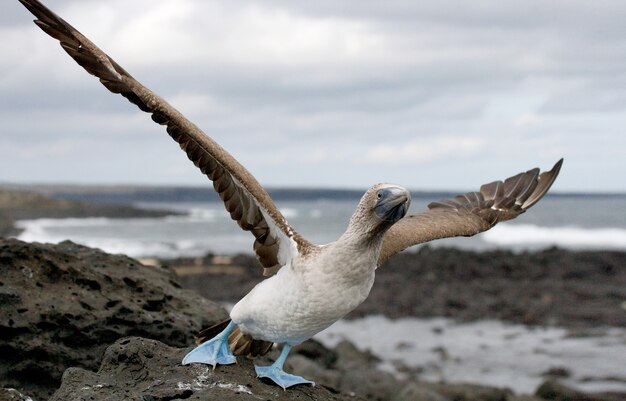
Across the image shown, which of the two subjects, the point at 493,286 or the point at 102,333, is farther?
the point at 493,286

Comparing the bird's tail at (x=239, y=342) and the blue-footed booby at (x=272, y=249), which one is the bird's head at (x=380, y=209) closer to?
the blue-footed booby at (x=272, y=249)

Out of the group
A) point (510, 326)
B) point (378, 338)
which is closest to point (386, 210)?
point (378, 338)

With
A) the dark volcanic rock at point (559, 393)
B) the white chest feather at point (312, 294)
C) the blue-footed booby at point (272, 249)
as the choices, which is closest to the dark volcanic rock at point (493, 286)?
the dark volcanic rock at point (559, 393)

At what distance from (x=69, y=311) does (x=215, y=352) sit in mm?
1392

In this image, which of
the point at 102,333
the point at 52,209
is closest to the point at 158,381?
the point at 102,333

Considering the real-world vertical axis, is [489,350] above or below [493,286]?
below

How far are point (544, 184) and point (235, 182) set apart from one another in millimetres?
3634

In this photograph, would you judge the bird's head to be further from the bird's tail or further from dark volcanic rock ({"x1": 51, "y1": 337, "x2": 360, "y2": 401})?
the bird's tail

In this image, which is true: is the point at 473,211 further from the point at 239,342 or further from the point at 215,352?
the point at 215,352

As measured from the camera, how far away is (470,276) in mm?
26469

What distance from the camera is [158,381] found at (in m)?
4.91

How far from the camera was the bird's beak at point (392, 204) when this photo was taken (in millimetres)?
4719

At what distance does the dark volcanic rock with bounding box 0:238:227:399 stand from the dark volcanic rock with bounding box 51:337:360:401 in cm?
100

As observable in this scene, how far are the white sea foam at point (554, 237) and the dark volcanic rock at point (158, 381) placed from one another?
163ft
